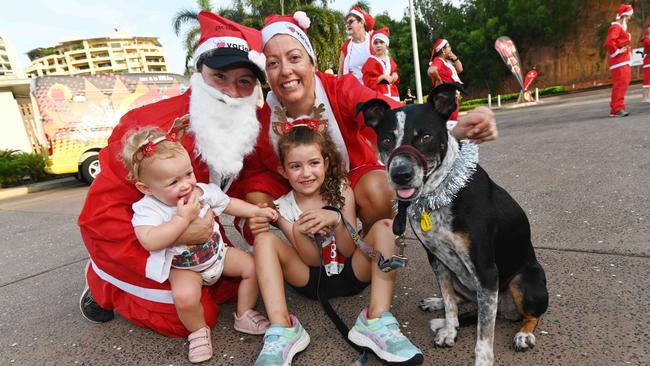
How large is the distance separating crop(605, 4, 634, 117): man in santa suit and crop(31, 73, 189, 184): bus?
12.0 m

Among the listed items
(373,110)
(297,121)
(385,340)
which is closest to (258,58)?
(297,121)

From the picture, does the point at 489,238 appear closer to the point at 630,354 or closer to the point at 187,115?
the point at 630,354

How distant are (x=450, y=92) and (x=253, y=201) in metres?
1.44

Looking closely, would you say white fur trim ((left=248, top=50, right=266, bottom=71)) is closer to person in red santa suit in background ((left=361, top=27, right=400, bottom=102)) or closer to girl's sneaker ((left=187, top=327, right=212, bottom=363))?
girl's sneaker ((left=187, top=327, right=212, bottom=363))

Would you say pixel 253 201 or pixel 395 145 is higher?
pixel 395 145

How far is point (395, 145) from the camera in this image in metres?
1.88

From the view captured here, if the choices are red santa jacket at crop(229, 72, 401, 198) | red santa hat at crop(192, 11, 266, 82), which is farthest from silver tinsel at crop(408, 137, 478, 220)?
red santa hat at crop(192, 11, 266, 82)

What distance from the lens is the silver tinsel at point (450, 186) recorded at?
1.79 m

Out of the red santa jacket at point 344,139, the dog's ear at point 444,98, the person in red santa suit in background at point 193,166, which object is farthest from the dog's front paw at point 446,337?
the person in red santa suit in background at point 193,166

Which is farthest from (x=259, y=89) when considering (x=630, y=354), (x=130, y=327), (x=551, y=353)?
(x=630, y=354)

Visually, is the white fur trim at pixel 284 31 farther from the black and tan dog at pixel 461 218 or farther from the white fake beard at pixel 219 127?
the black and tan dog at pixel 461 218

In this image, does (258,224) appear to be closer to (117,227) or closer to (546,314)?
(117,227)

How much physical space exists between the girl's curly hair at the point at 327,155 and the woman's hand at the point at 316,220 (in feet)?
0.52

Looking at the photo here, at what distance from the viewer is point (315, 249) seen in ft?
7.72
